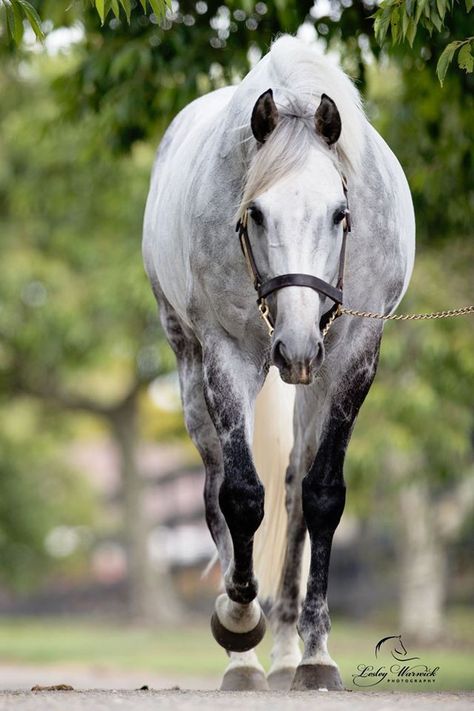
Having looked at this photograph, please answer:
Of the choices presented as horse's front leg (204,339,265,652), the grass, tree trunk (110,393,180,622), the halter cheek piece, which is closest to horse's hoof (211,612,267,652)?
horse's front leg (204,339,265,652)

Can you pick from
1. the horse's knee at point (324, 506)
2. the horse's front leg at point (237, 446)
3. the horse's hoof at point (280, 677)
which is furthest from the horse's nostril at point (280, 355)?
the horse's hoof at point (280, 677)

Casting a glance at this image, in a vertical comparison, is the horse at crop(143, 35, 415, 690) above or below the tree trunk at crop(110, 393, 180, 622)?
below

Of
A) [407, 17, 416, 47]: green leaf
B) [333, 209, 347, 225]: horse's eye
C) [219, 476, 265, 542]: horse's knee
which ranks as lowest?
[219, 476, 265, 542]: horse's knee

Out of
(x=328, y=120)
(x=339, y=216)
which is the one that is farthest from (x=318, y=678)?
(x=328, y=120)

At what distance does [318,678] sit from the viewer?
565 centimetres

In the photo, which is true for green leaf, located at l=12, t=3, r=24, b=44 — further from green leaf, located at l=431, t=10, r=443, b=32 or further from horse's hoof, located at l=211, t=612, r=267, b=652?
horse's hoof, located at l=211, t=612, r=267, b=652

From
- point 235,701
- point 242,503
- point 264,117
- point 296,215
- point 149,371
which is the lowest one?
point 235,701

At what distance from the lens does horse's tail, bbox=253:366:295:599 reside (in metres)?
6.98

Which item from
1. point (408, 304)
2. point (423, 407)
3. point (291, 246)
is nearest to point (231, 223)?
point (291, 246)

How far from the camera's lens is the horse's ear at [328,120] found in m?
5.35

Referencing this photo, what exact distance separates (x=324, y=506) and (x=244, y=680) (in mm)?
1157

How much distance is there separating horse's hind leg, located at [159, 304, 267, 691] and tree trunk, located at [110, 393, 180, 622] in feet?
66.4

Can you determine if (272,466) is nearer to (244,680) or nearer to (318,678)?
(244,680)

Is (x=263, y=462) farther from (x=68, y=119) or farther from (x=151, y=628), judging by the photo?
(x=151, y=628)
